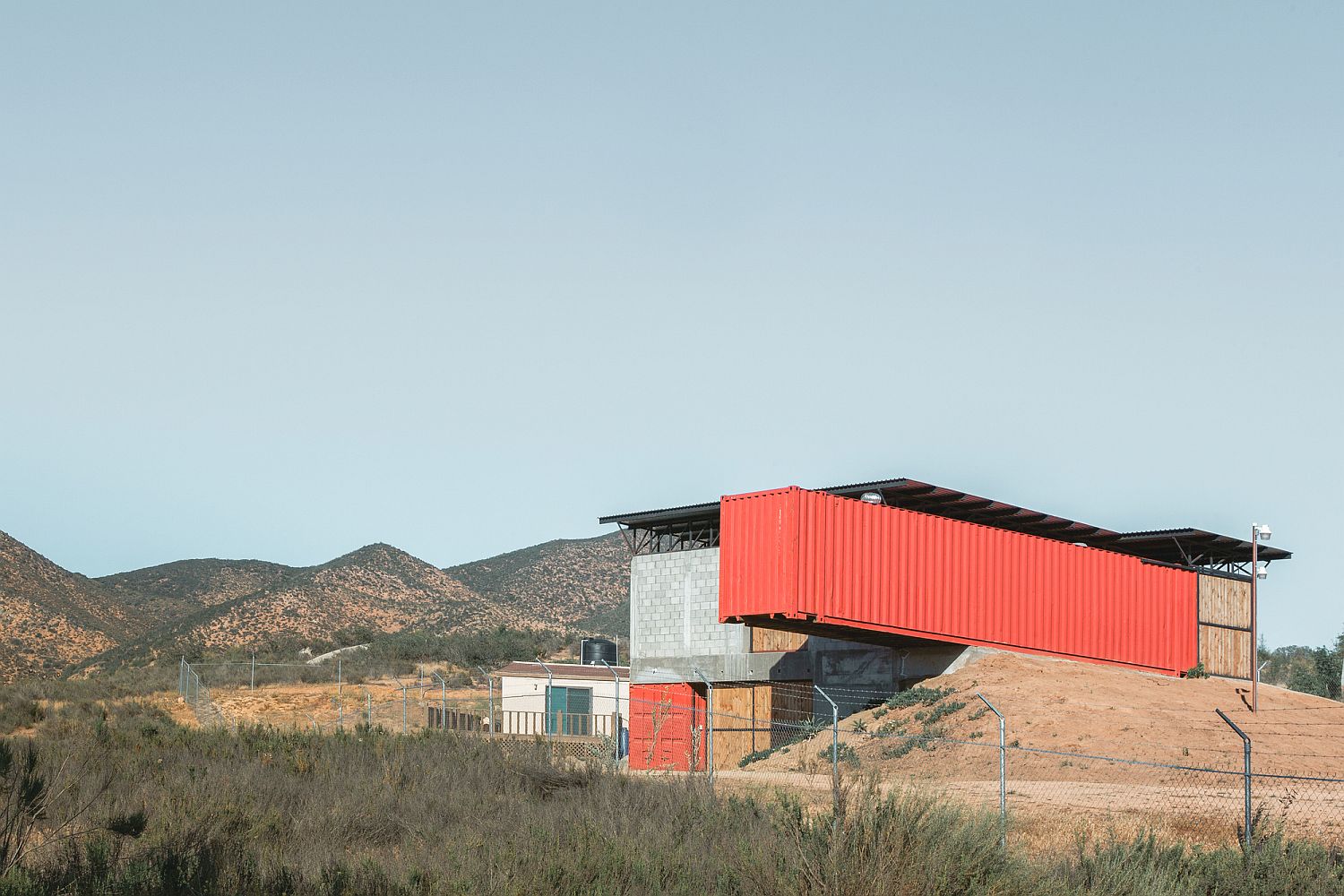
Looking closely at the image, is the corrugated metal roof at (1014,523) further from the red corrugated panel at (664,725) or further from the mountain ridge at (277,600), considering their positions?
the mountain ridge at (277,600)

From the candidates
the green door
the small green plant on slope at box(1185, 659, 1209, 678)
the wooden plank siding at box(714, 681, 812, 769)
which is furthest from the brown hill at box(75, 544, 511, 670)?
the small green plant on slope at box(1185, 659, 1209, 678)

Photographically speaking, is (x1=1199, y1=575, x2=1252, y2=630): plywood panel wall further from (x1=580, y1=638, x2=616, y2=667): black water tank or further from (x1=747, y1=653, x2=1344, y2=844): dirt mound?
(x1=580, y1=638, x2=616, y2=667): black water tank

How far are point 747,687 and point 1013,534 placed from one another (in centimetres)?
844

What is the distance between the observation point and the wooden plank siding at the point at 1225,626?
4169 centimetres

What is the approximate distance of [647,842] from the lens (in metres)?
12.9

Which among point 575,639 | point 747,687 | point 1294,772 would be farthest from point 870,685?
point 575,639

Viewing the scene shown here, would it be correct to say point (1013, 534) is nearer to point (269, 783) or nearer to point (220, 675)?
point (269, 783)

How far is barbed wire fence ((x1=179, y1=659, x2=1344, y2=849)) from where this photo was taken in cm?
1792

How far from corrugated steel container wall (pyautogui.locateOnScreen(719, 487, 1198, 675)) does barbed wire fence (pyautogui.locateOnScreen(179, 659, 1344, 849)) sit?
254 centimetres

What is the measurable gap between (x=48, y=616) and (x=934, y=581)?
222 ft

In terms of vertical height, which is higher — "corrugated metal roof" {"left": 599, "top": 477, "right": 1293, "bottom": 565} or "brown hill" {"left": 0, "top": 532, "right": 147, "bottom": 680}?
"corrugated metal roof" {"left": 599, "top": 477, "right": 1293, "bottom": 565}

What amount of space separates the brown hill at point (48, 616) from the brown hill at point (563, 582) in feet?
94.5

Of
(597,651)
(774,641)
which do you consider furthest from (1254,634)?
(597,651)

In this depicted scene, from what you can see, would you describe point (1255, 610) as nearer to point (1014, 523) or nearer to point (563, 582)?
point (1014, 523)
